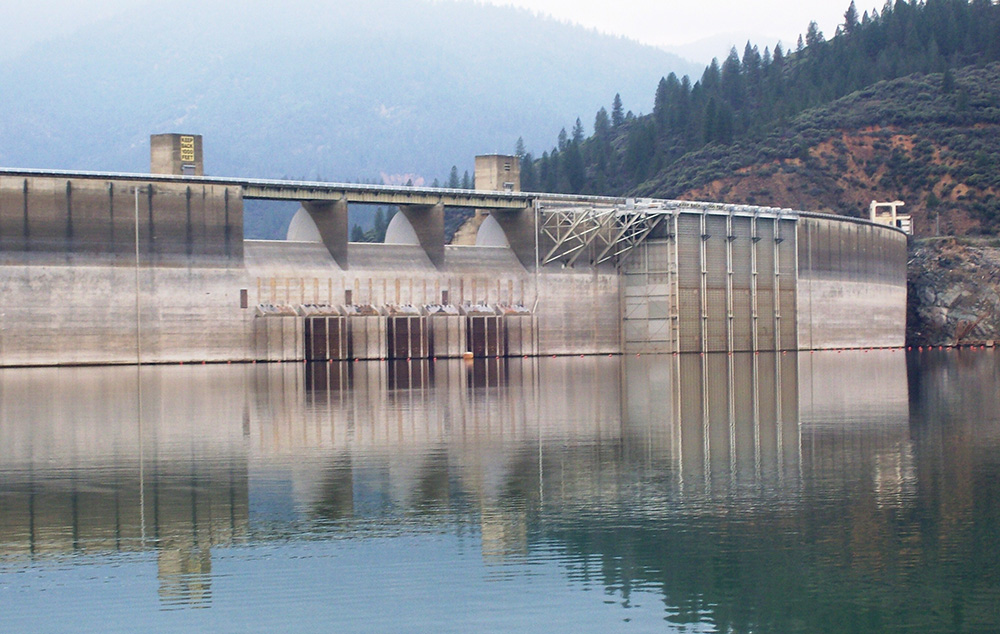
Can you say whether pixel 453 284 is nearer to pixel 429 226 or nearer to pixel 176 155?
pixel 429 226

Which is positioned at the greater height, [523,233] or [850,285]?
[523,233]

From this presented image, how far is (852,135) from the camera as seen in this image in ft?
504

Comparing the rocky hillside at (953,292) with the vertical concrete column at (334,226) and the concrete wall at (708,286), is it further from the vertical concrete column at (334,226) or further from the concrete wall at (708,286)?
the vertical concrete column at (334,226)

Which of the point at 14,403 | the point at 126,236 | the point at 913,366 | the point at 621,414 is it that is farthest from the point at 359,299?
the point at 621,414

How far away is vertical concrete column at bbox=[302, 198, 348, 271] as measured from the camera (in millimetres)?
84812

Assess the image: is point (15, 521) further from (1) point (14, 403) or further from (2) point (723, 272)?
(2) point (723, 272)

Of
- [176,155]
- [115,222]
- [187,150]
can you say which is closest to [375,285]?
[187,150]

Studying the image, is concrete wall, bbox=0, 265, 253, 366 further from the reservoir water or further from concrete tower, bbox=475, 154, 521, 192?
the reservoir water

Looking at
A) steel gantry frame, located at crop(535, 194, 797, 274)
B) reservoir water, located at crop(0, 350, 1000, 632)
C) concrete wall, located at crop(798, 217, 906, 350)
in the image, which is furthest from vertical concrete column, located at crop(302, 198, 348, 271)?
reservoir water, located at crop(0, 350, 1000, 632)

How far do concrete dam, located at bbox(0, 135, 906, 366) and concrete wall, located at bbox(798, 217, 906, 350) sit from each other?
0.77 ft

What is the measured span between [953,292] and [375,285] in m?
61.5

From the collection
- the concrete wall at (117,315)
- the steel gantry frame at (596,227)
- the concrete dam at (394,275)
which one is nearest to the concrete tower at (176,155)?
the concrete dam at (394,275)

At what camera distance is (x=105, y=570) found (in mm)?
17312

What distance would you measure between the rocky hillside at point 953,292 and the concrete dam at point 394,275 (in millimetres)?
17033
